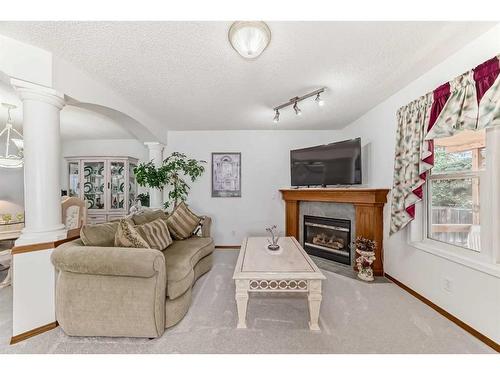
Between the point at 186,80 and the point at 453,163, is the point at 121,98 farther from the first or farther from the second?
the point at 453,163

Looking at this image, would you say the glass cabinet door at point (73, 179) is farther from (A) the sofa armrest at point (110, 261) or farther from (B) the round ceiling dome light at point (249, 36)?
(B) the round ceiling dome light at point (249, 36)

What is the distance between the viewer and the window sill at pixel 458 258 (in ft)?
4.76

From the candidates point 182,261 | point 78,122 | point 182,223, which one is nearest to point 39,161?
point 182,261

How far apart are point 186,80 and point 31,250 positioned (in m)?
1.95

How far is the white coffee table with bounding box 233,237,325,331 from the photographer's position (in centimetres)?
161

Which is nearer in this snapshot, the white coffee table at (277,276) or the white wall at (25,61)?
the white wall at (25,61)

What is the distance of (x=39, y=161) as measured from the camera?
1639mm

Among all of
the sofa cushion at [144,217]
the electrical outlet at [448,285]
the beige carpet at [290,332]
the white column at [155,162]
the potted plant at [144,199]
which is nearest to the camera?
the beige carpet at [290,332]

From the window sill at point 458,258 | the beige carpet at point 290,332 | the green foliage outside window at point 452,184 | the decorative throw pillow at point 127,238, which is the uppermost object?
the green foliage outside window at point 452,184

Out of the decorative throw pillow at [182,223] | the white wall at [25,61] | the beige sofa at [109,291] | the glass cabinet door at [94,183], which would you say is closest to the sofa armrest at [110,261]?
the beige sofa at [109,291]

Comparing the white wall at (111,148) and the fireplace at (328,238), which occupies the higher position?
the white wall at (111,148)

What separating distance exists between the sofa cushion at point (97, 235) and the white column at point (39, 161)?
25 cm

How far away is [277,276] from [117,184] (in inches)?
158

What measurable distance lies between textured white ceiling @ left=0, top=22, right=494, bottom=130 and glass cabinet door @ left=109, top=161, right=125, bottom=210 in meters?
2.13
